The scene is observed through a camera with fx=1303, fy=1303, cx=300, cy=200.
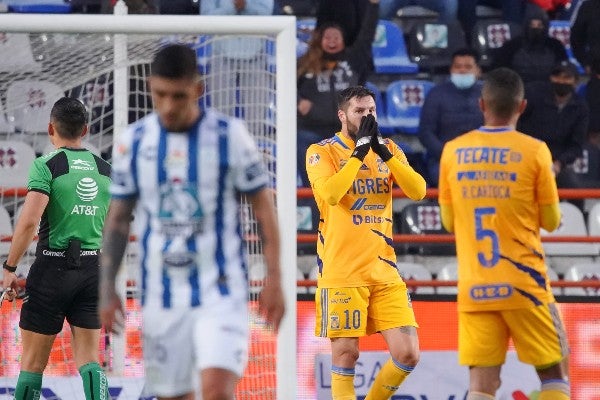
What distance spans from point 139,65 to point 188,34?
2.64 ft

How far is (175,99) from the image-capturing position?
4.88 m

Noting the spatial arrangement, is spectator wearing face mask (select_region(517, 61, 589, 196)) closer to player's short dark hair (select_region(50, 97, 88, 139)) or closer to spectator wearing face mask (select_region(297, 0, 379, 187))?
spectator wearing face mask (select_region(297, 0, 379, 187))

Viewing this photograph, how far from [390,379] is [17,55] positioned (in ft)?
10.2

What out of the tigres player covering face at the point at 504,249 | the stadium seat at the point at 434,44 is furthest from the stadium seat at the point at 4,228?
the stadium seat at the point at 434,44

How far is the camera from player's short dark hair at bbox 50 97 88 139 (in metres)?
7.11

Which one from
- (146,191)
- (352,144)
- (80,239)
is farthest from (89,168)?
(146,191)

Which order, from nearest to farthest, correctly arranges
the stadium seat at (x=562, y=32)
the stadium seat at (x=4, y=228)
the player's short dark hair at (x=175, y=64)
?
1. the player's short dark hair at (x=175, y=64)
2. the stadium seat at (x=4, y=228)
3. the stadium seat at (x=562, y=32)

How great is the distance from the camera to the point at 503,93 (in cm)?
579

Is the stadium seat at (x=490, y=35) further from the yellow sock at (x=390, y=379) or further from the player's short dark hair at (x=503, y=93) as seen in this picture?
the player's short dark hair at (x=503, y=93)

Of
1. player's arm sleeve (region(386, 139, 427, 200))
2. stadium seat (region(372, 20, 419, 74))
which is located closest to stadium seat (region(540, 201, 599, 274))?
stadium seat (region(372, 20, 419, 74))

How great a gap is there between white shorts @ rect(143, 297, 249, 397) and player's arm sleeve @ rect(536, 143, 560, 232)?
5.19 ft

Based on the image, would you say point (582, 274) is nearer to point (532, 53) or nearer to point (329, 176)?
point (532, 53)

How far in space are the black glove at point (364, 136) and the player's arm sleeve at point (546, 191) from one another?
1.46m

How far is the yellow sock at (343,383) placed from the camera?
24.1ft
